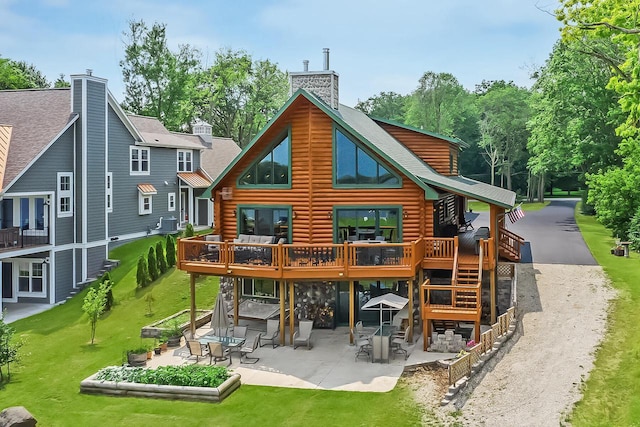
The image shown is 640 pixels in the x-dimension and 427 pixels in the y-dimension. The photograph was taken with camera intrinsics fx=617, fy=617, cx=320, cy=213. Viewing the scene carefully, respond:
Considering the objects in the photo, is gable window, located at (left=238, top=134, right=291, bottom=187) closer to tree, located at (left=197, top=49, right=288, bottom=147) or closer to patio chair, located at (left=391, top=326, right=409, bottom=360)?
patio chair, located at (left=391, top=326, right=409, bottom=360)

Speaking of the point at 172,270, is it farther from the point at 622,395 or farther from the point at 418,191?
the point at 622,395

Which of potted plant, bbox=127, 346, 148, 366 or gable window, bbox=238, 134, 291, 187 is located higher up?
gable window, bbox=238, 134, 291, 187

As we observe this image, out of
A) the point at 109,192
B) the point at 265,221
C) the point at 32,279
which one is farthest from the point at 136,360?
the point at 109,192

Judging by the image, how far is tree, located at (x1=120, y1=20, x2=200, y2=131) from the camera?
188ft

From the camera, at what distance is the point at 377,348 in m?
17.7

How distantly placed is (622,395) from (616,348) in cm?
297

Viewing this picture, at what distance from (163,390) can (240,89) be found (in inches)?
1989

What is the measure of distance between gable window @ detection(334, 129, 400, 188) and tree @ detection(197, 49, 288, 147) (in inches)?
1658

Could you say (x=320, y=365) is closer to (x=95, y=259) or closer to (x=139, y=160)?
(x=95, y=259)

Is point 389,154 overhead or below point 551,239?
overhead

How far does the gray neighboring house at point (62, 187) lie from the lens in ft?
88.3

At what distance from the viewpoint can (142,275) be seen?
26.6 m

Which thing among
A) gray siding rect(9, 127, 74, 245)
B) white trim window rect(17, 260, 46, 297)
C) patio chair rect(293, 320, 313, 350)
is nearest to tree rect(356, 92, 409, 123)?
gray siding rect(9, 127, 74, 245)

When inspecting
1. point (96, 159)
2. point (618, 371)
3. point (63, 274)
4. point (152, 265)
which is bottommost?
point (618, 371)
